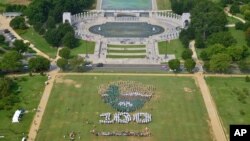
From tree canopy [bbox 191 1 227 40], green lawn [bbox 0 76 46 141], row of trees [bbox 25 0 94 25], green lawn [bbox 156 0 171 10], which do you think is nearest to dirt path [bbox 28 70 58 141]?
green lawn [bbox 0 76 46 141]

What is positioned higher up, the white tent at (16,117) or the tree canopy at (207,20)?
the tree canopy at (207,20)

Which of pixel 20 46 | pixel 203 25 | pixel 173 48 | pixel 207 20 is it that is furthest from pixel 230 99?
pixel 20 46

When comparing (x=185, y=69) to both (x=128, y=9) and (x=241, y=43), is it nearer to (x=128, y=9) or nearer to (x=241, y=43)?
(x=241, y=43)

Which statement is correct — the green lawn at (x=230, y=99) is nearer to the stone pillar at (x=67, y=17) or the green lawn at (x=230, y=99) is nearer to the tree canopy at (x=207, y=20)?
the tree canopy at (x=207, y=20)

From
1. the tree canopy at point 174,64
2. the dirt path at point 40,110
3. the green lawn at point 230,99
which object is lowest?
the dirt path at point 40,110

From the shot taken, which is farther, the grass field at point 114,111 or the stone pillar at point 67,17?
the stone pillar at point 67,17

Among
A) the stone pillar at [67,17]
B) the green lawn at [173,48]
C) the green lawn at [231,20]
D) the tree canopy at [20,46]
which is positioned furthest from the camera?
the green lawn at [231,20]

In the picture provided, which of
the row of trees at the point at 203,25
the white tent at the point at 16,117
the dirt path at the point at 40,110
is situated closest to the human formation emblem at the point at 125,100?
the dirt path at the point at 40,110

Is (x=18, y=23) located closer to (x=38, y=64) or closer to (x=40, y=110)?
(x=38, y=64)
